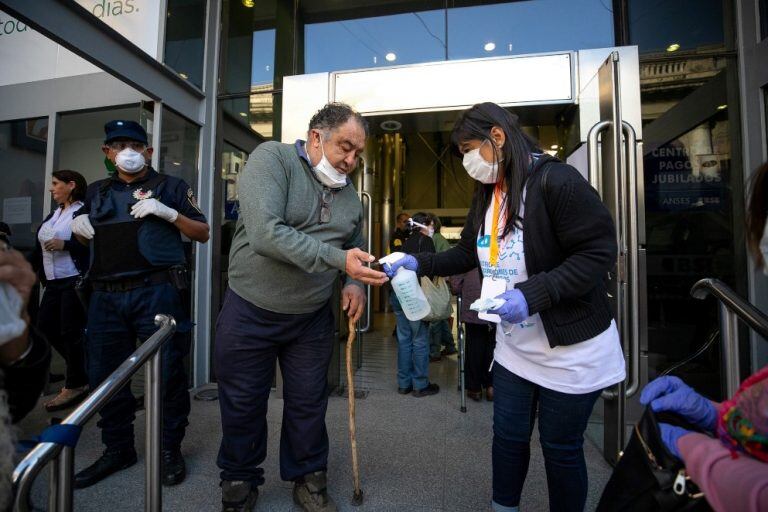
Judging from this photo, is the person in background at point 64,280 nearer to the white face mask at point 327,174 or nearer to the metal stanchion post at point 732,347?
the white face mask at point 327,174

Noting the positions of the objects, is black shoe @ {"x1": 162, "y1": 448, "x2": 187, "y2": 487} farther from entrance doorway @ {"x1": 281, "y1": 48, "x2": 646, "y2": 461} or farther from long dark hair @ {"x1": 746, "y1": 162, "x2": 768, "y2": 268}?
A: long dark hair @ {"x1": 746, "y1": 162, "x2": 768, "y2": 268}

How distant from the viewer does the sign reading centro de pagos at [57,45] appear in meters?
3.51

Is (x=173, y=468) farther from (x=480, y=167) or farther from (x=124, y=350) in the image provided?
(x=480, y=167)

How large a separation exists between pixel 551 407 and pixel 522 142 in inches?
35.9

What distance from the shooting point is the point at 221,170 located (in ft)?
Answer: 12.9

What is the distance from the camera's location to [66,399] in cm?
333

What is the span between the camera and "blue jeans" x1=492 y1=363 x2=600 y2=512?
4.59 ft

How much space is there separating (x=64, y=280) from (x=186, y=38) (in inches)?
90.2

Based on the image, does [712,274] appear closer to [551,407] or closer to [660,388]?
[551,407]

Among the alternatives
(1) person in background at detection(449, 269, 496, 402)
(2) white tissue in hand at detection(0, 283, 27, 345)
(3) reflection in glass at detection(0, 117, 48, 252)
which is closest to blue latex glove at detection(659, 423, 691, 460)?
(2) white tissue in hand at detection(0, 283, 27, 345)

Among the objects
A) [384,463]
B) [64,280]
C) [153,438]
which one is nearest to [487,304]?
[153,438]

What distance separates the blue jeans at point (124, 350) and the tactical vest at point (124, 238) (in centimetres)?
12

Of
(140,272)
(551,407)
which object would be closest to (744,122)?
Answer: (551,407)

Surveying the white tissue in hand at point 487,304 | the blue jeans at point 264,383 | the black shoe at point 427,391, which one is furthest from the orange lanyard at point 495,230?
the black shoe at point 427,391
